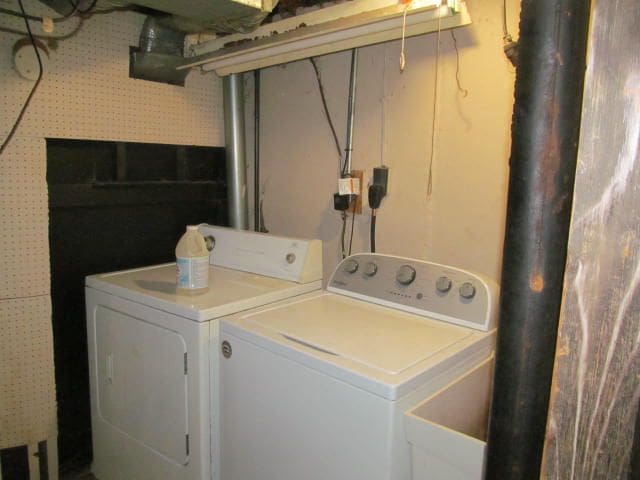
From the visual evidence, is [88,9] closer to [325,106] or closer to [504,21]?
[325,106]

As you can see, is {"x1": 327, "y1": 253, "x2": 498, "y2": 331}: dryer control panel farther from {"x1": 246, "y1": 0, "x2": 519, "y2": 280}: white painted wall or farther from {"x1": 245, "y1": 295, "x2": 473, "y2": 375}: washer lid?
{"x1": 246, "y1": 0, "x2": 519, "y2": 280}: white painted wall

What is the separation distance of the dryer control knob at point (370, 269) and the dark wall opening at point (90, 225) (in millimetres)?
1092

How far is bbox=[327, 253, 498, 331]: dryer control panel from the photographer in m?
1.40

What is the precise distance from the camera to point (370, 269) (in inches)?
65.4

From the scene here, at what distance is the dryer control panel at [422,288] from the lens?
140 centimetres

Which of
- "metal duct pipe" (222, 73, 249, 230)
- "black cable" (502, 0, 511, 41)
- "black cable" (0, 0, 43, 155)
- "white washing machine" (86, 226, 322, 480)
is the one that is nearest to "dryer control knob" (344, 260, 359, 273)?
"white washing machine" (86, 226, 322, 480)

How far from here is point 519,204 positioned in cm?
73

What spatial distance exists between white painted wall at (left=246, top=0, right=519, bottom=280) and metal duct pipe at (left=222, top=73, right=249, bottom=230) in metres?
0.16

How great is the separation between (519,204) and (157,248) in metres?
1.87

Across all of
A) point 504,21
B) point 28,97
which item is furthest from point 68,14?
point 504,21

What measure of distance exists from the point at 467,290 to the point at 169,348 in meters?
0.97

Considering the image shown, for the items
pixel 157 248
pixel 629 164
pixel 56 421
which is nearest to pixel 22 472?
pixel 56 421

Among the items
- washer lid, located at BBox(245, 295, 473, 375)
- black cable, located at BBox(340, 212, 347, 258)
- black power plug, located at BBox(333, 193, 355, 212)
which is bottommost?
washer lid, located at BBox(245, 295, 473, 375)

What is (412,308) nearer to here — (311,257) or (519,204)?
(311,257)
